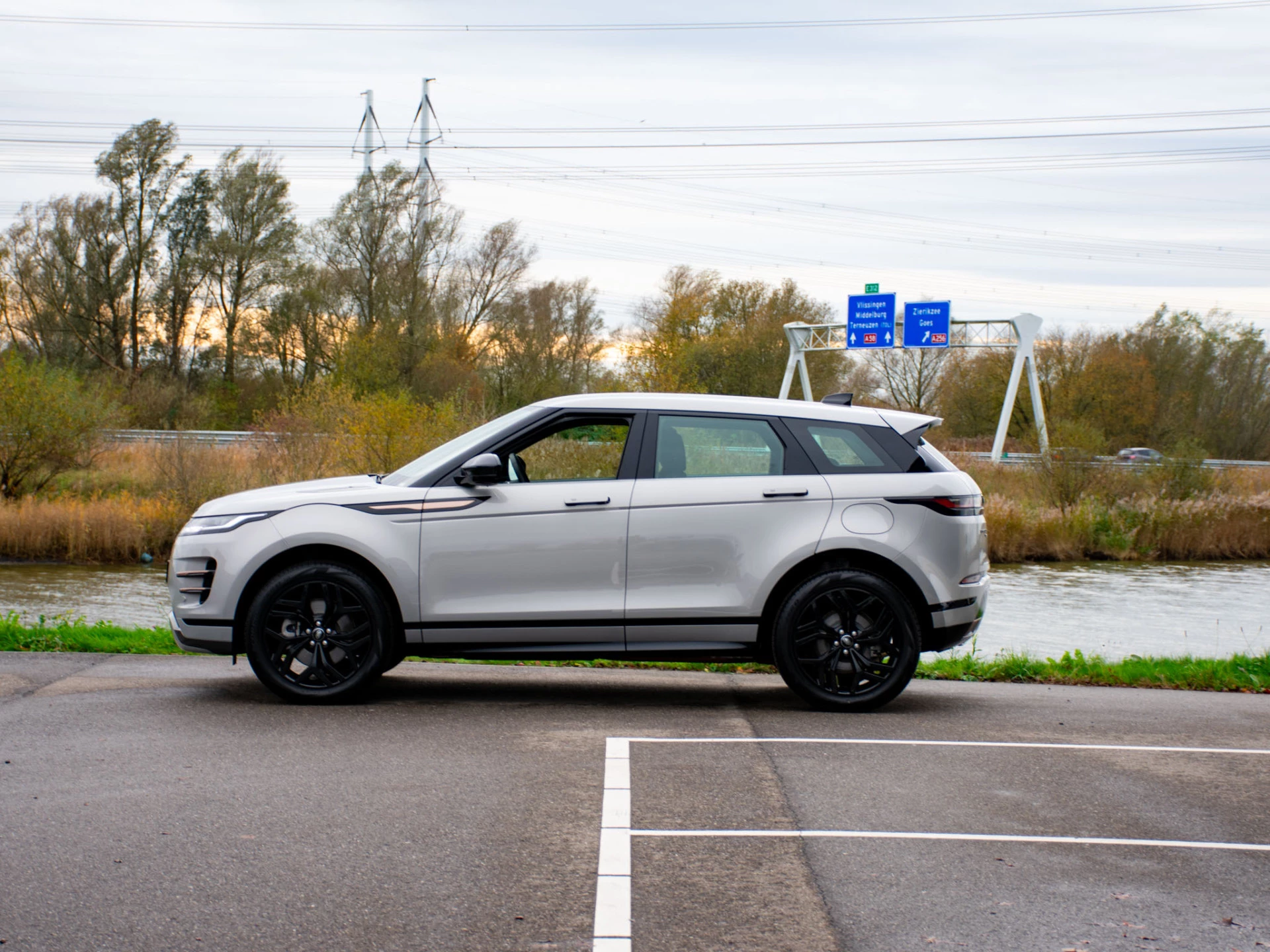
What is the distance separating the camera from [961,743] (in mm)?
6719

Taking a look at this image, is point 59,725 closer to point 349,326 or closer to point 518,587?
point 518,587

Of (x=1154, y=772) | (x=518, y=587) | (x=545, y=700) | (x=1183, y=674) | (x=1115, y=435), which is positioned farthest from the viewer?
(x=1115, y=435)

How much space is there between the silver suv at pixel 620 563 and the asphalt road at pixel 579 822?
1.31 feet

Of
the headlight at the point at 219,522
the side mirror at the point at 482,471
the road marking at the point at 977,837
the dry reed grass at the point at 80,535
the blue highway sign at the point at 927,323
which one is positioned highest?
the blue highway sign at the point at 927,323

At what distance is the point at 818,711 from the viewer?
7551mm

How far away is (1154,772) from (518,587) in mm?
3509

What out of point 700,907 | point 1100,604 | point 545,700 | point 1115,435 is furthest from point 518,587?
point 1115,435

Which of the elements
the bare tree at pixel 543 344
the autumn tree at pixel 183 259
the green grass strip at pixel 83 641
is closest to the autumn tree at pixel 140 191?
the autumn tree at pixel 183 259

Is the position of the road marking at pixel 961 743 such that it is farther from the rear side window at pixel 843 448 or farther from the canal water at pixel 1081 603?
the canal water at pixel 1081 603

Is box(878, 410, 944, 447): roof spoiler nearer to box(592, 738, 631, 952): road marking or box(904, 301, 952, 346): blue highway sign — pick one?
box(592, 738, 631, 952): road marking

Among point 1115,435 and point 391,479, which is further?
point 1115,435

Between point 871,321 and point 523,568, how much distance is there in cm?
3800

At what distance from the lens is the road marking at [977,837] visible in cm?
485

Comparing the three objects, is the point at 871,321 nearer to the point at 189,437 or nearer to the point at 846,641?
the point at 189,437
